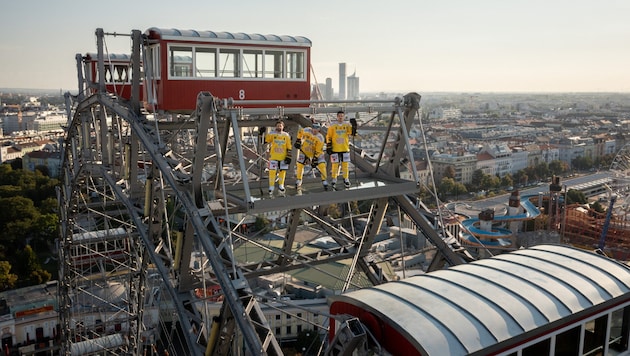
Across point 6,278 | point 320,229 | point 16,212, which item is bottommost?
point 6,278

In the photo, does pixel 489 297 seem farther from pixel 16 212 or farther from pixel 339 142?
pixel 16 212

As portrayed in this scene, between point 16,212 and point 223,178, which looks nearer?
point 223,178

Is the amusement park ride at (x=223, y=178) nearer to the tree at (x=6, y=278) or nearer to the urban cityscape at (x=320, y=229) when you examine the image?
the urban cityscape at (x=320, y=229)

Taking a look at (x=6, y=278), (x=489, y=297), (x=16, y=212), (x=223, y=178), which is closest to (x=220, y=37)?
(x=223, y=178)

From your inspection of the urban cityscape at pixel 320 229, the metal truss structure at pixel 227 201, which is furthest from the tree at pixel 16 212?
the metal truss structure at pixel 227 201

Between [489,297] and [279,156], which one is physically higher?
[279,156]

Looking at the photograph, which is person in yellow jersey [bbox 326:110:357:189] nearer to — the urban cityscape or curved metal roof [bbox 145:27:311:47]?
the urban cityscape

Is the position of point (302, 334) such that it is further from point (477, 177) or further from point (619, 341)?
point (477, 177)
